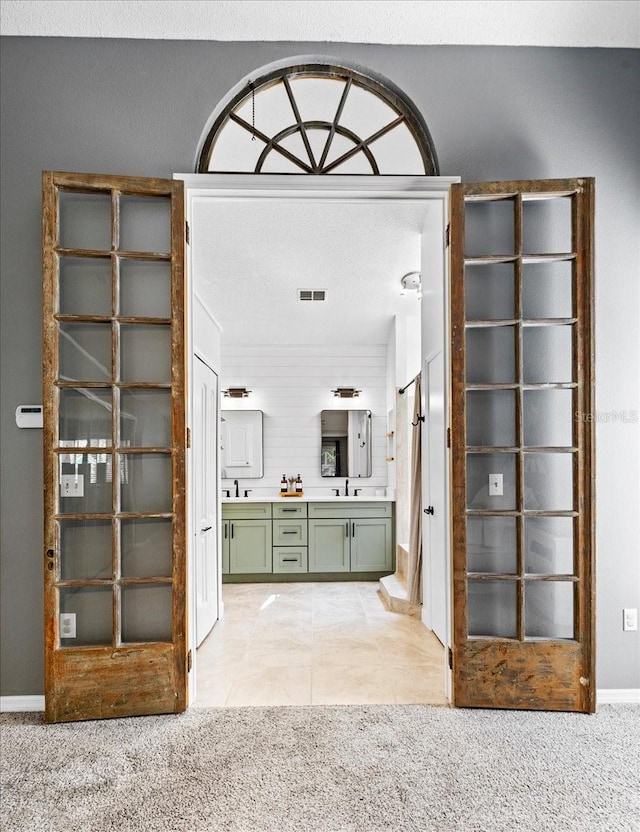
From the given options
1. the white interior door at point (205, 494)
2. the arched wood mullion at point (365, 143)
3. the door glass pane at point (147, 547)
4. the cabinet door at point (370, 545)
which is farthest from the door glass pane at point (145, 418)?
Answer: the cabinet door at point (370, 545)

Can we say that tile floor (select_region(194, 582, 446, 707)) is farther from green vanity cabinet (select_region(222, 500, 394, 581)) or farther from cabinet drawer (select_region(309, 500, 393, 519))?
cabinet drawer (select_region(309, 500, 393, 519))

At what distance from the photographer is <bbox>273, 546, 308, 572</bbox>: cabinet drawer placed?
18.6ft

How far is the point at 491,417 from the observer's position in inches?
102

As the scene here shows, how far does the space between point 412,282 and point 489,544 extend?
2.76 metres

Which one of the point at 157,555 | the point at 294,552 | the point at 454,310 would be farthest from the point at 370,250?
the point at 294,552

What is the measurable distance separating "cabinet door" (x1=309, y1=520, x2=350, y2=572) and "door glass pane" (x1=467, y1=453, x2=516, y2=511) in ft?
10.7

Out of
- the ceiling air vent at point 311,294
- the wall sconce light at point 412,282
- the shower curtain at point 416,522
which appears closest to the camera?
the shower curtain at point 416,522

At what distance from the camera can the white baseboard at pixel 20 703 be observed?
8.36 ft

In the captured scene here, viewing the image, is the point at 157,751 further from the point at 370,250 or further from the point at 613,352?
the point at 370,250

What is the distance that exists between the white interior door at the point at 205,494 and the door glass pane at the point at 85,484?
100 centimetres

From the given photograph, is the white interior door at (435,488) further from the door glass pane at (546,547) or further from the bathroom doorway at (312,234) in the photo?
the door glass pane at (546,547)

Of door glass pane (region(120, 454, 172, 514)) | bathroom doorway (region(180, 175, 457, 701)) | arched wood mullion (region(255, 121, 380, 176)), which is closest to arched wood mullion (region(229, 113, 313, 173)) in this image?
arched wood mullion (region(255, 121, 380, 176))

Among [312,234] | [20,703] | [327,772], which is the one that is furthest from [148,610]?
[312,234]

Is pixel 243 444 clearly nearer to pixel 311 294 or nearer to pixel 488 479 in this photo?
pixel 311 294
